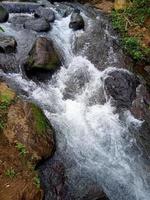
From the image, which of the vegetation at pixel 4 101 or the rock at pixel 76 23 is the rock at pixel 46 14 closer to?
the rock at pixel 76 23

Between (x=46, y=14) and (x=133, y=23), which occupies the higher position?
(x=133, y=23)

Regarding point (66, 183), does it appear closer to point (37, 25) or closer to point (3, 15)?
point (37, 25)

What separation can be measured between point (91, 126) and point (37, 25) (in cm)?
456

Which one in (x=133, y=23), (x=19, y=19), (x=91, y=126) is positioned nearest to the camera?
(x=91, y=126)

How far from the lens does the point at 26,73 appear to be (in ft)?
31.3

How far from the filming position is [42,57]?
9.59 metres

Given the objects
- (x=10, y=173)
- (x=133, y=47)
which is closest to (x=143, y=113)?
(x=133, y=47)

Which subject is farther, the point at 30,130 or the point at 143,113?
the point at 143,113

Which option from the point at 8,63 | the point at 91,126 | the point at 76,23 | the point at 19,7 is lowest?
the point at 19,7

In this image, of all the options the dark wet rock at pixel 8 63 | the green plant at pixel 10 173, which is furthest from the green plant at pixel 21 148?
the dark wet rock at pixel 8 63

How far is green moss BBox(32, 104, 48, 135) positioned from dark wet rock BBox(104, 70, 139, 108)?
7.33 ft

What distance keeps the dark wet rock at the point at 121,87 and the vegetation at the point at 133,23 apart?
122 centimetres

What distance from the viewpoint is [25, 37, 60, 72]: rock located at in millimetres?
9508

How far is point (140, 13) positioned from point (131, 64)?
9.14 feet
